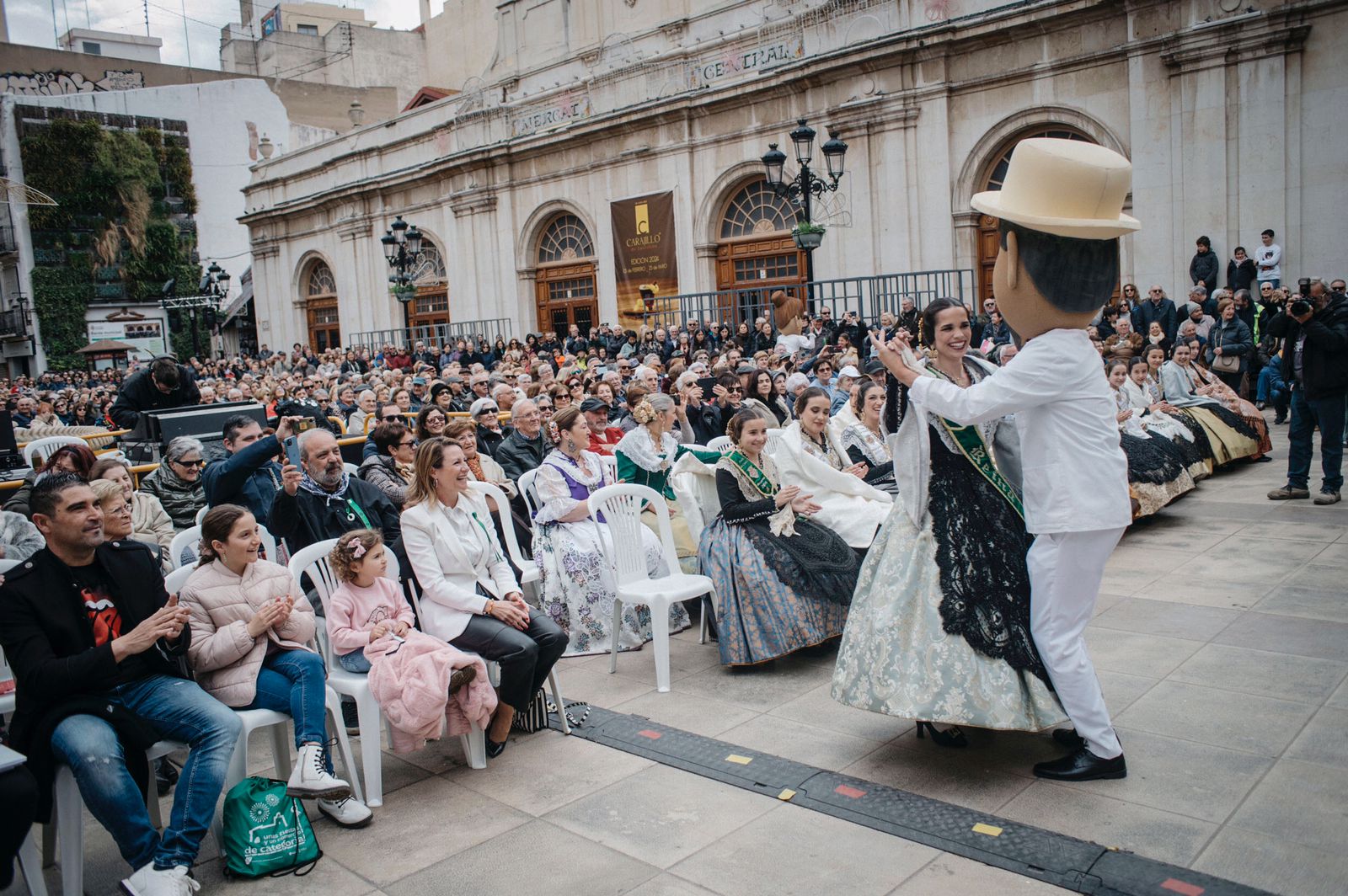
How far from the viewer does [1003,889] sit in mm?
3107

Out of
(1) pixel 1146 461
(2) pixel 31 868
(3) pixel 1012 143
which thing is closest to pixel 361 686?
(2) pixel 31 868

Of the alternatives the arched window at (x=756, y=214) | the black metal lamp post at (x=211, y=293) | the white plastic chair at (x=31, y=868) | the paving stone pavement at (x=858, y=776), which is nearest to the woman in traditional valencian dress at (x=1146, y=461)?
the paving stone pavement at (x=858, y=776)

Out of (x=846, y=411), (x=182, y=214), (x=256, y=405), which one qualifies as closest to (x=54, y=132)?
(x=182, y=214)

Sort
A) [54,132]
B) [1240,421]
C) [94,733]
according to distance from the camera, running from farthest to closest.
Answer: [54,132] < [1240,421] < [94,733]

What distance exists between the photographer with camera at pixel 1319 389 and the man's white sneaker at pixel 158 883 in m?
8.29

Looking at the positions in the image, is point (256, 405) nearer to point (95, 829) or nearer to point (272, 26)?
point (95, 829)

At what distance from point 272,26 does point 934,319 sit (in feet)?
179

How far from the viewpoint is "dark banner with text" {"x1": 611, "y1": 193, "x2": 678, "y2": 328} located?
71.4 ft

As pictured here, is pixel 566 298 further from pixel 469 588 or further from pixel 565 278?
pixel 469 588

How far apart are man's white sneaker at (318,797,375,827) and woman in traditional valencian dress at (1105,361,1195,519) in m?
Result: 6.06

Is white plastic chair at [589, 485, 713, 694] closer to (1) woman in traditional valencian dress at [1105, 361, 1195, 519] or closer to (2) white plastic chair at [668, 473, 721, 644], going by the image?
(2) white plastic chair at [668, 473, 721, 644]

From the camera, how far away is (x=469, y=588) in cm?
479

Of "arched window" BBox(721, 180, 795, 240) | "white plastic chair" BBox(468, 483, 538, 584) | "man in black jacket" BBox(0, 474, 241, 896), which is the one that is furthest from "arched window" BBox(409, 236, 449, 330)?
"man in black jacket" BBox(0, 474, 241, 896)

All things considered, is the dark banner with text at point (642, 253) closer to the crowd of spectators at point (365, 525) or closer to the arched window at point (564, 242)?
the arched window at point (564, 242)
